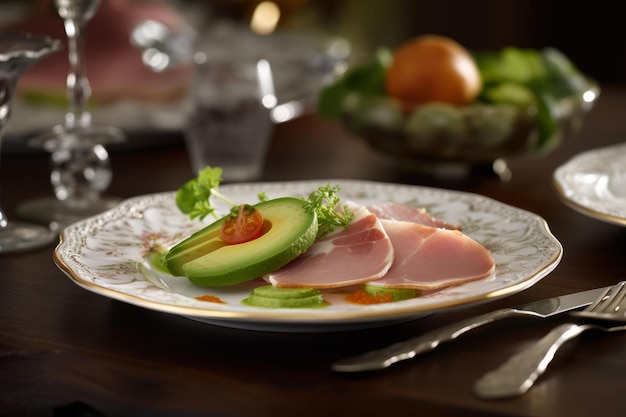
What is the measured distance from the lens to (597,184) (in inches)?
48.1

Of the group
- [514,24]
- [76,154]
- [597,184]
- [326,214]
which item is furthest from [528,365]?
[514,24]

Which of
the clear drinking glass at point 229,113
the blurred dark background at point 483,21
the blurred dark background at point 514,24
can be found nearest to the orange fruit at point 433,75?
the clear drinking glass at point 229,113

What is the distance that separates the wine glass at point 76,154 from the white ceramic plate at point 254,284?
245 mm

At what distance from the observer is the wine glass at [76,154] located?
132cm

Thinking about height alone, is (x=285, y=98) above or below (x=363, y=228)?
below

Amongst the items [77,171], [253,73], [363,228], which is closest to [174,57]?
[253,73]

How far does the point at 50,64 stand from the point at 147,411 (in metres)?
1.25

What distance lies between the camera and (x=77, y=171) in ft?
4.42

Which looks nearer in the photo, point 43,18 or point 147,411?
point 147,411

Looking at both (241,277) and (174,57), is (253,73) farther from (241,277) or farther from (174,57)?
(241,277)

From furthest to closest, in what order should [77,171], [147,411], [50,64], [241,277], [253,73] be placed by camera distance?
[50,64] < [253,73] < [77,171] < [241,277] < [147,411]

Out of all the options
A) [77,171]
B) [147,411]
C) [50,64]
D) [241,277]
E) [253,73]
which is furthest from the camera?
[50,64]

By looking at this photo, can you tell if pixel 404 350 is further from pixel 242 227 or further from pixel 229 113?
pixel 229 113

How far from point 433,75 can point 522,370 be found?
85 centimetres
